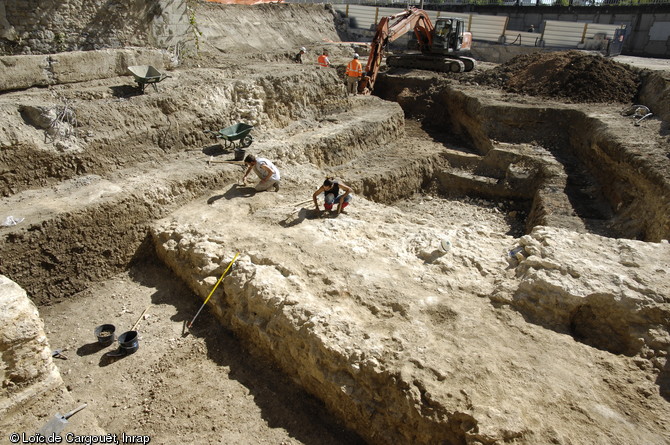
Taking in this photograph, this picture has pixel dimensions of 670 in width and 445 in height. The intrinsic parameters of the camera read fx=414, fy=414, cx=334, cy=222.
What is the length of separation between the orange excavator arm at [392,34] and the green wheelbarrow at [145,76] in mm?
7492

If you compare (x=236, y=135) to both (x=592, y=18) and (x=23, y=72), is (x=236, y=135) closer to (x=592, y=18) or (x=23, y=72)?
(x=23, y=72)

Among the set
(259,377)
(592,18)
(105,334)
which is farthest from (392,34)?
(592,18)

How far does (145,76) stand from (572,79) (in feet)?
41.6

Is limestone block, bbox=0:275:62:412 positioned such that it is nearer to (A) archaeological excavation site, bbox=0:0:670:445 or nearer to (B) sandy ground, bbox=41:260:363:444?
(A) archaeological excavation site, bbox=0:0:670:445

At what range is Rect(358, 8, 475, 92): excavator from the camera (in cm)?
1491

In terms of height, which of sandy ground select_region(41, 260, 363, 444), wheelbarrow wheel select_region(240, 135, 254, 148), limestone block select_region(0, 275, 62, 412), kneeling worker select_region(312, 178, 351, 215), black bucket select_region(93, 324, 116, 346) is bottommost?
sandy ground select_region(41, 260, 363, 444)

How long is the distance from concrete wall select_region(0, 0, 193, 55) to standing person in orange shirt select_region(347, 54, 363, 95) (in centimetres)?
526

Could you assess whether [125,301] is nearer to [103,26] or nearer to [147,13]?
[103,26]

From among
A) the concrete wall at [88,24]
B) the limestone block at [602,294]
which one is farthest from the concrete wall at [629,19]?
the concrete wall at [88,24]

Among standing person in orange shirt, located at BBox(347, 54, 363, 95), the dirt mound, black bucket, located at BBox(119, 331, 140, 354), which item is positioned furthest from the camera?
standing person in orange shirt, located at BBox(347, 54, 363, 95)

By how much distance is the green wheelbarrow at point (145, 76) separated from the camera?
893cm

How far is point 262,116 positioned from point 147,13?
3.98m

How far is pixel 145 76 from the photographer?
9430 mm

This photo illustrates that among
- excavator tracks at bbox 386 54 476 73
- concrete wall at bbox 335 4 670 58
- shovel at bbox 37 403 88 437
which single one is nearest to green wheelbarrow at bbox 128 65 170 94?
shovel at bbox 37 403 88 437
